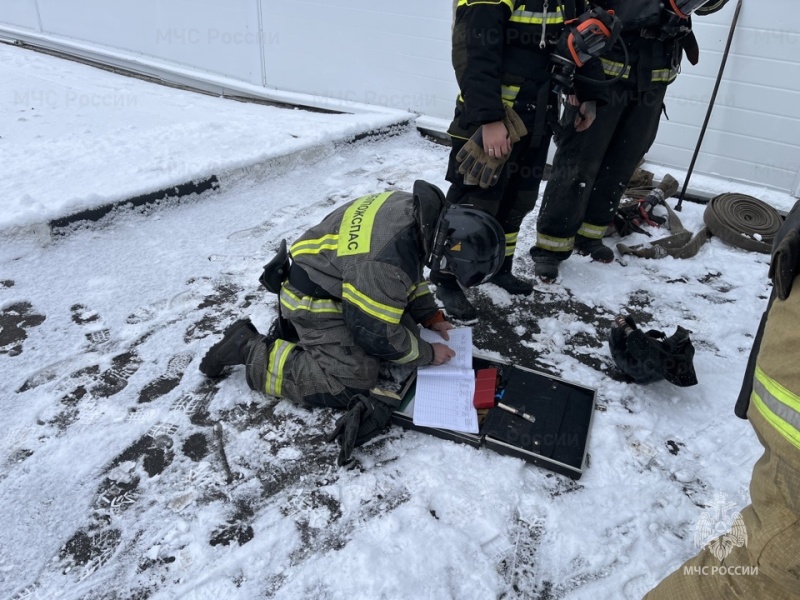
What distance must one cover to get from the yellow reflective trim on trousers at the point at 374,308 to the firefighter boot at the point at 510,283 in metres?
1.27

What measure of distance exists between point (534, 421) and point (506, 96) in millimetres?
1621

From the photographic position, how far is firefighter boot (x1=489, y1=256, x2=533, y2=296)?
11.2ft

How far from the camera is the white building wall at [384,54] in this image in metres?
4.25

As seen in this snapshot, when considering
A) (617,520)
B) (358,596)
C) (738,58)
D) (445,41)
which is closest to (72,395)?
(358,596)

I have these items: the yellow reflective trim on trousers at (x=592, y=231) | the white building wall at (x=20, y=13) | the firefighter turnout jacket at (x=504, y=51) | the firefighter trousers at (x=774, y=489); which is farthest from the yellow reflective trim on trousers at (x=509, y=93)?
the white building wall at (x=20, y=13)

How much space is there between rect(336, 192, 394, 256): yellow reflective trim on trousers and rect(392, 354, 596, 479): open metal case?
69cm

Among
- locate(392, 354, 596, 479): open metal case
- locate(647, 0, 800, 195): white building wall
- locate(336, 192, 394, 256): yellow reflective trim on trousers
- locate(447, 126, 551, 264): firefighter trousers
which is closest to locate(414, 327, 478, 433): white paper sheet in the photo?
locate(392, 354, 596, 479): open metal case

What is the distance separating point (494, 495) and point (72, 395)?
6.28 feet

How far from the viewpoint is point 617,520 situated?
2.08 meters

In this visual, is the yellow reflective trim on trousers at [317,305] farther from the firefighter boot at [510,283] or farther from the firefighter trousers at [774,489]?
the firefighter trousers at [774,489]

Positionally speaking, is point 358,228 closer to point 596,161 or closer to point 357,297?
point 357,297

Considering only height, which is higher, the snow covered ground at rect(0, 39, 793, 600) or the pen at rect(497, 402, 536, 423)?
the pen at rect(497, 402, 536, 423)

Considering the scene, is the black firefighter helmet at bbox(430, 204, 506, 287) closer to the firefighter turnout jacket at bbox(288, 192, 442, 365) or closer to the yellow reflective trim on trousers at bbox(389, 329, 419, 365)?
the firefighter turnout jacket at bbox(288, 192, 442, 365)

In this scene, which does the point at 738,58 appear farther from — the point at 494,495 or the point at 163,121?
the point at 163,121
